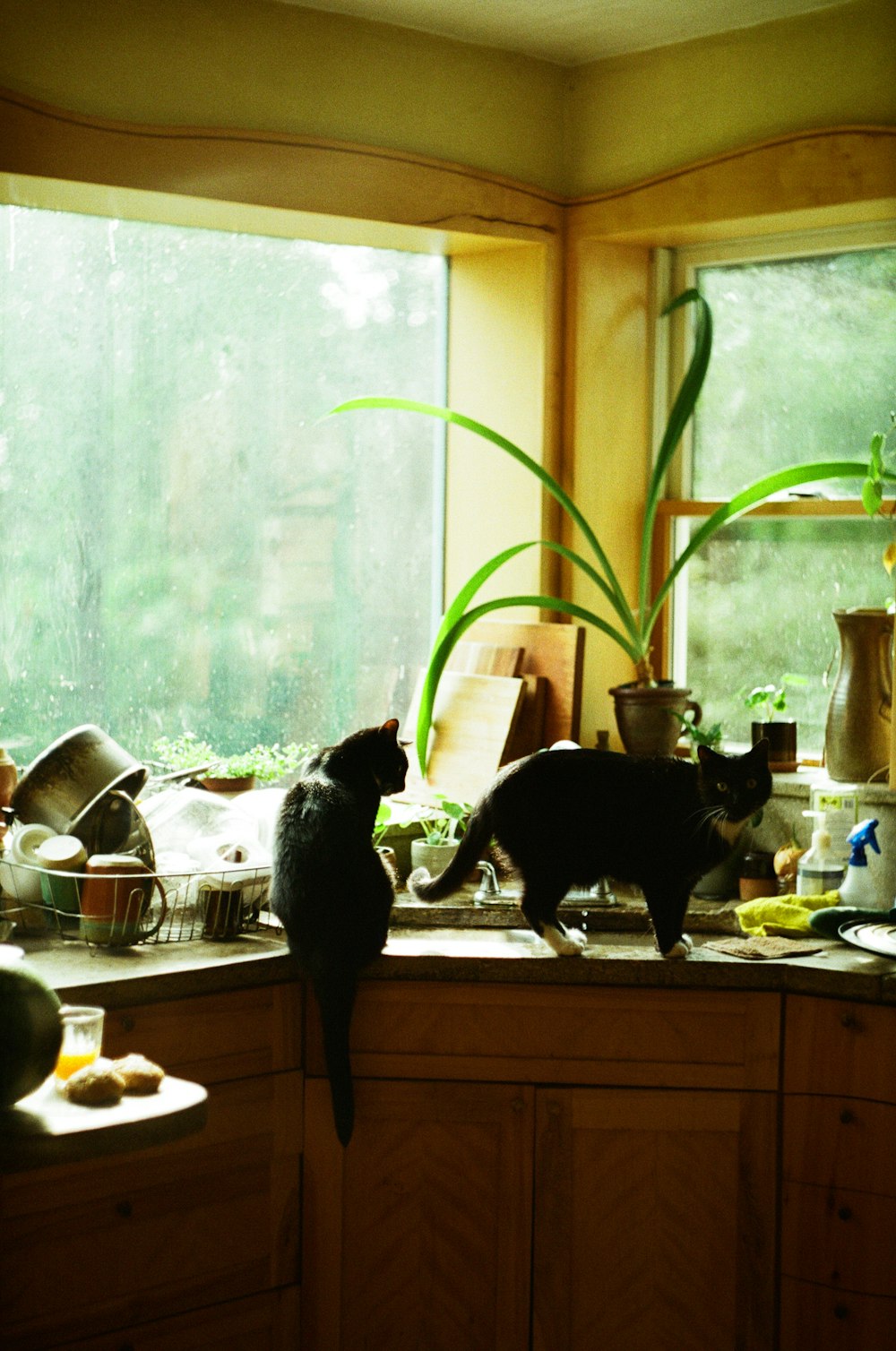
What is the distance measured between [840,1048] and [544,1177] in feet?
1.68

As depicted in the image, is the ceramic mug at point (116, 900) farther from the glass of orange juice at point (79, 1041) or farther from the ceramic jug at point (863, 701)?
the ceramic jug at point (863, 701)

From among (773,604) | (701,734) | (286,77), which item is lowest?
(701,734)

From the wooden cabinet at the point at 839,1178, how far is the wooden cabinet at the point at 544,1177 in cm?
4

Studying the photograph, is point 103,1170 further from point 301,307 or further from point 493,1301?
point 301,307

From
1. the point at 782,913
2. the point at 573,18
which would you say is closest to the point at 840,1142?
the point at 782,913

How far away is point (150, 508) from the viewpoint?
110 inches

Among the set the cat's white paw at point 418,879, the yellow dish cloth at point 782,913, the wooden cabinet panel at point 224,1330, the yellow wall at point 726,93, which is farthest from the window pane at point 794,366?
the wooden cabinet panel at point 224,1330

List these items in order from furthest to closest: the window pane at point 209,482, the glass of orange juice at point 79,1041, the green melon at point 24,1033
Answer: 1. the window pane at point 209,482
2. the glass of orange juice at point 79,1041
3. the green melon at point 24,1033

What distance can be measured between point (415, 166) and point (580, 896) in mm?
1502

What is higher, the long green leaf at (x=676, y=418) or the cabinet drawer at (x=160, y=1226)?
the long green leaf at (x=676, y=418)

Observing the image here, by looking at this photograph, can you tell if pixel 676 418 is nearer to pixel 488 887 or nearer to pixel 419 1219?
pixel 488 887

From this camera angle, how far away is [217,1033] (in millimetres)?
2107

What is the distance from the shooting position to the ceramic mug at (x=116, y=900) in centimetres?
213

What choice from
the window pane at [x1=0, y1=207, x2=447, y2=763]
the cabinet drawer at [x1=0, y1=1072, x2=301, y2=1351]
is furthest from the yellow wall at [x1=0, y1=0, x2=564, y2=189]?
the cabinet drawer at [x1=0, y1=1072, x2=301, y2=1351]
